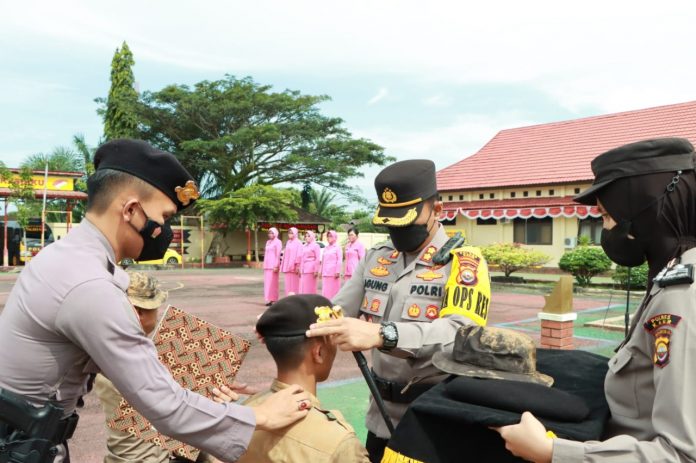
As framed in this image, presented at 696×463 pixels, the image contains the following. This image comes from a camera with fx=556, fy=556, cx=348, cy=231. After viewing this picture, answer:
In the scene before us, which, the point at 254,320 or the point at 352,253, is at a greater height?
the point at 352,253

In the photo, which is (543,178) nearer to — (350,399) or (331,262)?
(331,262)

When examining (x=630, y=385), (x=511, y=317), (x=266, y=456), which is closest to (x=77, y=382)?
(x=266, y=456)

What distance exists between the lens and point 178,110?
111 feet

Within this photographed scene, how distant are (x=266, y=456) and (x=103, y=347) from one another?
0.62m

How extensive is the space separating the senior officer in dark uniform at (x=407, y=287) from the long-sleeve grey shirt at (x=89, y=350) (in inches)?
28.9

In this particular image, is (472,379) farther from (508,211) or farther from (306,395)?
(508,211)

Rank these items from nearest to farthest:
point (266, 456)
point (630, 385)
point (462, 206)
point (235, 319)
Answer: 1. point (630, 385)
2. point (266, 456)
3. point (235, 319)
4. point (462, 206)

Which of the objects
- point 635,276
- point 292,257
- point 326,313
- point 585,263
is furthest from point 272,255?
point 326,313

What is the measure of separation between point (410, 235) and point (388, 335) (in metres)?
0.57

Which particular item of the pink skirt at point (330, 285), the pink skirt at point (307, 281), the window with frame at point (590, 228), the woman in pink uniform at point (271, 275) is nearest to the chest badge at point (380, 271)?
the pink skirt at point (330, 285)

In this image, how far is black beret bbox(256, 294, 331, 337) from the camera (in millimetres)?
1935

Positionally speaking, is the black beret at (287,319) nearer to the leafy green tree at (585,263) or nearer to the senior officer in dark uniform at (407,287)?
the senior officer in dark uniform at (407,287)

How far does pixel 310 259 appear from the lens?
43.1 feet

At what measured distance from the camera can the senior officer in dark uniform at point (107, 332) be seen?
166 cm
